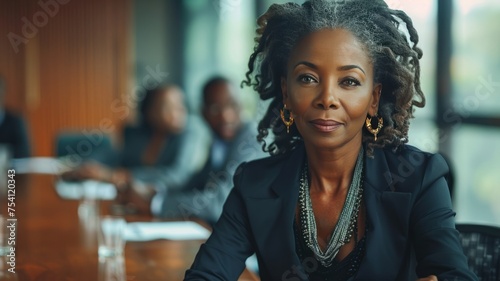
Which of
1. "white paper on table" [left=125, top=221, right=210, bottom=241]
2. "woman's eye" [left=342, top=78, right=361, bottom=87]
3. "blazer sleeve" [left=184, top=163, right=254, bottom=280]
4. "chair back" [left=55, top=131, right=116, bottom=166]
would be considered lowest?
"white paper on table" [left=125, top=221, right=210, bottom=241]

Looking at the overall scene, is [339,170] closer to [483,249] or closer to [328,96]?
[328,96]

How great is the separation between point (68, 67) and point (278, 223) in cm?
679

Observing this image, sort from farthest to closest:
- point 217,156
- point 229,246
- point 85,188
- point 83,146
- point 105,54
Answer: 1. point 105,54
2. point 83,146
3. point 217,156
4. point 85,188
5. point 229,246

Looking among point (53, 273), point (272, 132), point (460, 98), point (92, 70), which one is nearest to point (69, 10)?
point (92, 70)

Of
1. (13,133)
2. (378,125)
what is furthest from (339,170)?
(13,133)

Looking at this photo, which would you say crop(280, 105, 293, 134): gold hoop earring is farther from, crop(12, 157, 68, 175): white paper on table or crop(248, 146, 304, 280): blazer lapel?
crop(12, 157, 68, 175): white paper on table

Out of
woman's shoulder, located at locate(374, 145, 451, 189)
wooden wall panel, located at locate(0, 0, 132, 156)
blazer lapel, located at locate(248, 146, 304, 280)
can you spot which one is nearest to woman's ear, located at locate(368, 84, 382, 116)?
woman's shoulder, located at locate(374, 145, 451, 189)

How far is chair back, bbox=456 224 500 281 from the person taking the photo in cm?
181

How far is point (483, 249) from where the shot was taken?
6.05 feet

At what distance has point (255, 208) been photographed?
147cm

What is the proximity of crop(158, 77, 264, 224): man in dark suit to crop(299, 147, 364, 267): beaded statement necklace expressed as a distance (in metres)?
1.73

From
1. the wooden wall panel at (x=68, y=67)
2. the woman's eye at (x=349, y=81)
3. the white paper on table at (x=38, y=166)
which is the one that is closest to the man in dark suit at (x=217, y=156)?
the white paper on table at (x=38, y=166)

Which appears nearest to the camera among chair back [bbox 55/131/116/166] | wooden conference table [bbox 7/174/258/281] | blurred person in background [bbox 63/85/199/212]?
wooden conference table [bbox 7/174/258/281]

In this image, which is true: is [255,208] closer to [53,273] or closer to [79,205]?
[53,273]
